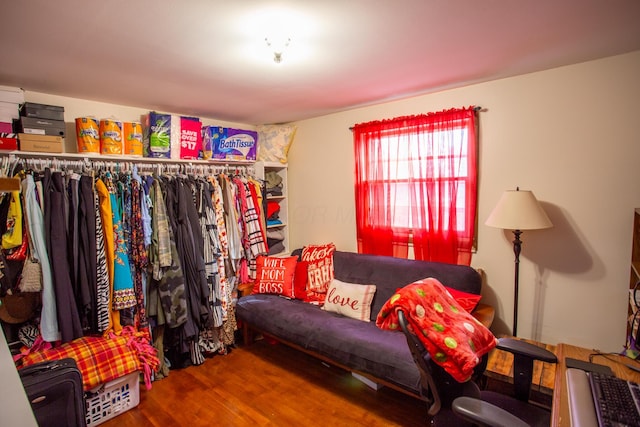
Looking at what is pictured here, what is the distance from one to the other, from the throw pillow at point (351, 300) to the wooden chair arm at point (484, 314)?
2.53 ft

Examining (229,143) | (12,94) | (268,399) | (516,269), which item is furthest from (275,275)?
(12,94)

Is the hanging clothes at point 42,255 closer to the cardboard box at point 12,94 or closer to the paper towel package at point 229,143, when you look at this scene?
the cardboard box at point 12,94

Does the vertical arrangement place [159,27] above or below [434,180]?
above

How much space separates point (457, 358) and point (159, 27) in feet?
6.09

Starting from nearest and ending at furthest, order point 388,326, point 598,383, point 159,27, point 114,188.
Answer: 1. point 598,383
2. point 388,326
3. point 159,27
4. point 114,188

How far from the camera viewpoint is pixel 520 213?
79.0 inches

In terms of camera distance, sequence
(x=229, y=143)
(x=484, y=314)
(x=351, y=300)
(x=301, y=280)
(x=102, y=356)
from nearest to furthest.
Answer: (x=102, y=356)
(x=484, y=314)
(x=351, y=300)
(x=301, y=280)
(x=229, y=143)

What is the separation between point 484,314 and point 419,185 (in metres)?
1.08

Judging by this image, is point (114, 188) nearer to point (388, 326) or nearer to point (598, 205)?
point (388, 326)

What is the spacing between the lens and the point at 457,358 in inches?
48.0

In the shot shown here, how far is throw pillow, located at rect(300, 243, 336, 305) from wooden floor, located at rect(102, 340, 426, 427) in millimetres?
550

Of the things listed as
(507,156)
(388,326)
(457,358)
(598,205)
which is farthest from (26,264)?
(598,205)

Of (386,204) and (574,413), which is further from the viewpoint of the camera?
(386,204)

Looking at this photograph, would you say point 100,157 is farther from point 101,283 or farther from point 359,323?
point 359,323
